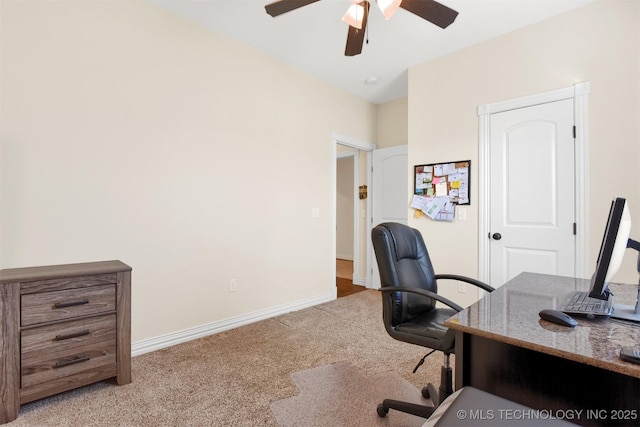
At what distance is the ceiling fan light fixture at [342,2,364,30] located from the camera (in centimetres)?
198

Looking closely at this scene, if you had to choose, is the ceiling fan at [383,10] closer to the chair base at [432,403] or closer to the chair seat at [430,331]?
the chair seat at [430,331]

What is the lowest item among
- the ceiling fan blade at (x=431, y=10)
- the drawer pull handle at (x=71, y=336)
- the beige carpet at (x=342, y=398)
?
the beige carpet at (x=342, y=398)

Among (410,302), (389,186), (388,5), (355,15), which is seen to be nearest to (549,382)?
(410,302)

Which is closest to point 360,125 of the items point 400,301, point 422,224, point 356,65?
point 356,65

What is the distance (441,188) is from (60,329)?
10.7 feet

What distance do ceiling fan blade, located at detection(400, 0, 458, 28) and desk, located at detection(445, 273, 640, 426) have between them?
1.81 meters

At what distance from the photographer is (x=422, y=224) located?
3350 millimetres

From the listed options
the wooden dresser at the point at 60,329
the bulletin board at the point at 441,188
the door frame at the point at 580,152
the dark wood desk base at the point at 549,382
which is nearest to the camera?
the dark wood desk base at the point at 549,382

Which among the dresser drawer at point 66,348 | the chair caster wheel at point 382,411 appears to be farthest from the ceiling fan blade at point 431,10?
the dresser drawer at point 66,348

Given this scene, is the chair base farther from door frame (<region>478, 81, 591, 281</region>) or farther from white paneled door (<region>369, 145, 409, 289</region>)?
white paneled door (<region>369, 145, 409, 289</region>)

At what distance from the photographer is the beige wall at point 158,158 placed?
1.92 metres

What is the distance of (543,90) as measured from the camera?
263 centimetres

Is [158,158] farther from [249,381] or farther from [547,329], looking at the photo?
→ [547,329]

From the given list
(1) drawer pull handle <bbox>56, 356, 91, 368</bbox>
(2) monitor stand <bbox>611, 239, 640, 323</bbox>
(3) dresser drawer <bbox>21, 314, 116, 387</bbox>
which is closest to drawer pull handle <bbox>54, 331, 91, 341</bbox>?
(3) dresser drawer <bbox>21, 314, 116, 387</bbox>
